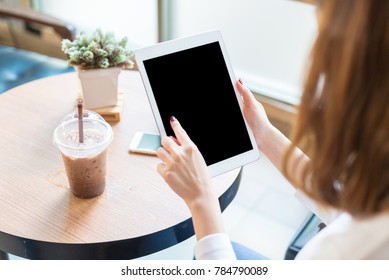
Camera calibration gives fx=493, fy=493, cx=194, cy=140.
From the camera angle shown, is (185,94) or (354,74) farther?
(185,94)

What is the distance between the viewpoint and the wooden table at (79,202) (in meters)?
1.05

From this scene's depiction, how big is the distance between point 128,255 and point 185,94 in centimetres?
38

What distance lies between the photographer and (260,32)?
231 cm

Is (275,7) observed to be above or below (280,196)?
above

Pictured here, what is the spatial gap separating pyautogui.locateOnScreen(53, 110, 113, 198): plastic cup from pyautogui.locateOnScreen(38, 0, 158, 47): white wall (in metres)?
1.56

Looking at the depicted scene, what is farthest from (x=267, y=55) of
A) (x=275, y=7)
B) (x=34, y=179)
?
(x=34, y=179)

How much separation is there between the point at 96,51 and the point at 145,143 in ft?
0.91

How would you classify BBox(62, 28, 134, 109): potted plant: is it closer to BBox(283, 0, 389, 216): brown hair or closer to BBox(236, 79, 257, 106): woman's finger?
BBox(236, 79, 257, 106): woman's finger

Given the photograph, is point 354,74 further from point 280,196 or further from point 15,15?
point 15,15

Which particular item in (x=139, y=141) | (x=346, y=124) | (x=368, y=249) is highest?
(x=346, y=124)

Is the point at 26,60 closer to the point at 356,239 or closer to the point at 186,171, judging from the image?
the point at 186,171
